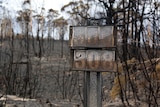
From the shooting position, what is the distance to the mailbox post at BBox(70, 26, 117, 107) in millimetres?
3262

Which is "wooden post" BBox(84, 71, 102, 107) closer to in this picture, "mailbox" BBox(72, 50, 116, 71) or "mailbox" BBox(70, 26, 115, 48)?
"mailbox" BBox(72, 50, 116, 71)

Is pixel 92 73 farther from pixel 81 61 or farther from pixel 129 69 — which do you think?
pixel 129 69

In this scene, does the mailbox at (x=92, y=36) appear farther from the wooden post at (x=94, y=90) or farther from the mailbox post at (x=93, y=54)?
the wooden post at (x=94, y=90)

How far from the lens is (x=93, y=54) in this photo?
10.9ft

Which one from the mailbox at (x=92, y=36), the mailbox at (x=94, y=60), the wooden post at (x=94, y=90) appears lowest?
the wooden post at (x=94, y=90)

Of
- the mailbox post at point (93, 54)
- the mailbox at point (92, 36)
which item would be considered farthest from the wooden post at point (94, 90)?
the mailbox at point (92, 36)

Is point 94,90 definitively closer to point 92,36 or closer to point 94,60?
point 94,60

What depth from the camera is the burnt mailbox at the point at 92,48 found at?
3.26 meters

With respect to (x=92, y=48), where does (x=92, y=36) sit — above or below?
above

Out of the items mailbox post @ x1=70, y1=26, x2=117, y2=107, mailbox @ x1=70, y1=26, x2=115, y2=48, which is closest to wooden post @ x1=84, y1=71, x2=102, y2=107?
mailbox post @ x1=70, y1=26, x2=117, y2=107

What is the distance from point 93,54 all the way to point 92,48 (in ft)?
0.21

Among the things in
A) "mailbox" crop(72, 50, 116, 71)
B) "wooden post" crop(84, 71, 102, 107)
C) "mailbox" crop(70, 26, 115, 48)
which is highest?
"mailbox" crop(70, 26, 115, 48)

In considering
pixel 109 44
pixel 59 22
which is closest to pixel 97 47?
pixel 109 44

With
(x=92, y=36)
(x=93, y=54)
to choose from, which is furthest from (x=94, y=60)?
(x=92, y=36)
